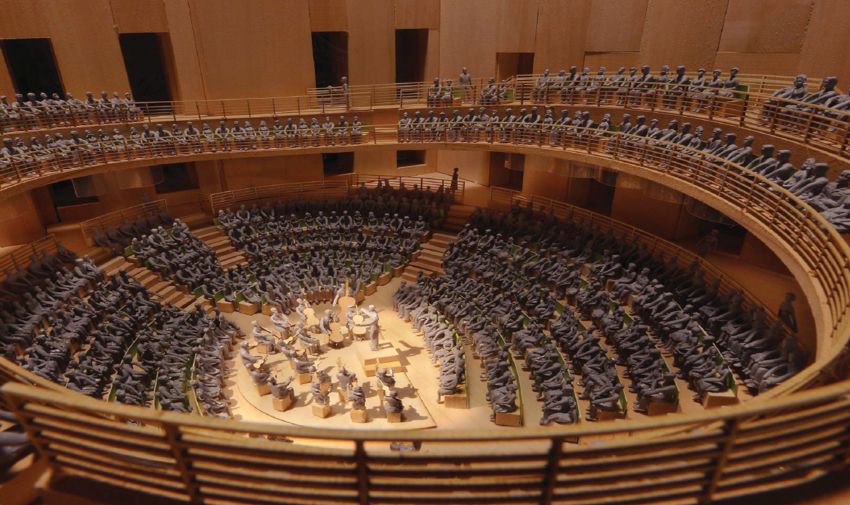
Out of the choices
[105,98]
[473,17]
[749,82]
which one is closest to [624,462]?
[749,82]

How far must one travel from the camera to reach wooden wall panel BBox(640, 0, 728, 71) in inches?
631

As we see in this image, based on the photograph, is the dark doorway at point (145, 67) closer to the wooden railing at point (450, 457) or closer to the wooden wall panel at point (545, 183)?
the wooden wall panel at point (545, 183)

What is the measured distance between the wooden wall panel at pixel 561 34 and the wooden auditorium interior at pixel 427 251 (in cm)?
12

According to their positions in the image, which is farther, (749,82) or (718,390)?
A: (749,82)

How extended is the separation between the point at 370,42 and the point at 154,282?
14.3 metres

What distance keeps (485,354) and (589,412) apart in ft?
10.3

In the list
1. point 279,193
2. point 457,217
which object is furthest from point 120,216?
point 457,217

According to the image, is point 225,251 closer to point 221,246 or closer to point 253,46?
point 221,246

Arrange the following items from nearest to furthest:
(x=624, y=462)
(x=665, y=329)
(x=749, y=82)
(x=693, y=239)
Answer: (x=624, y=462) < (x=665, y=329) < (x=749, y=82) < (x=693, y=239)

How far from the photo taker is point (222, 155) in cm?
1852

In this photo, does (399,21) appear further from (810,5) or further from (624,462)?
(624,462)

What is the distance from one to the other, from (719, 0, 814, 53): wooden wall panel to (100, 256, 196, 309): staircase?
1951 cm

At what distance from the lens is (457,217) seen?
2002 centimetres

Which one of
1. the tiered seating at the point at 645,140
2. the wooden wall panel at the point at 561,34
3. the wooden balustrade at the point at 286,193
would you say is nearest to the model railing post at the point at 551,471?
the tiered seating at the point at 645,140
